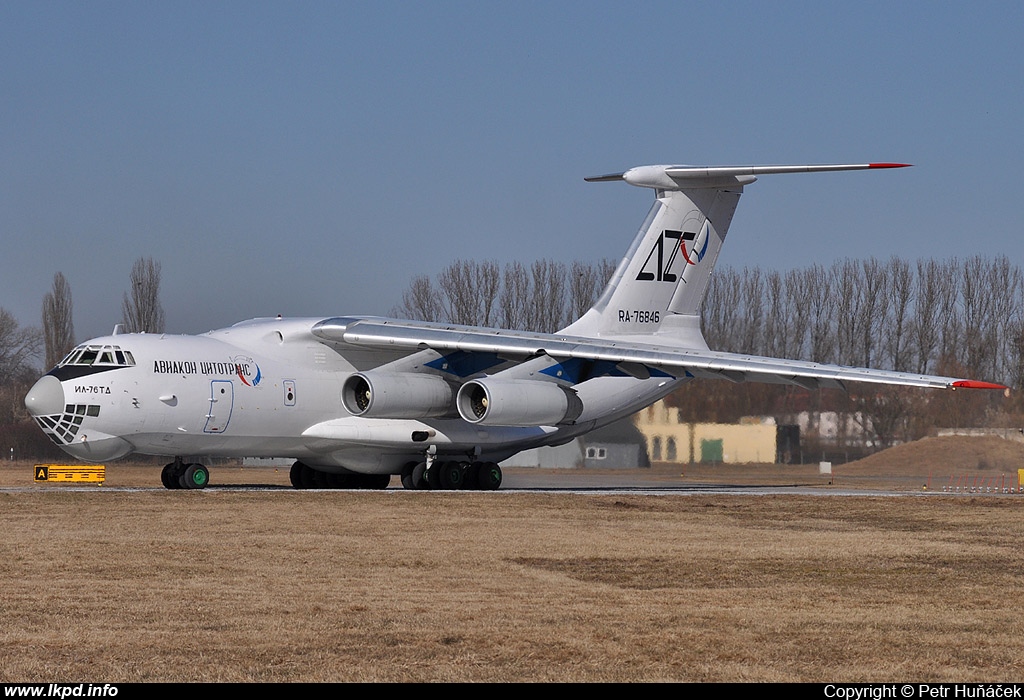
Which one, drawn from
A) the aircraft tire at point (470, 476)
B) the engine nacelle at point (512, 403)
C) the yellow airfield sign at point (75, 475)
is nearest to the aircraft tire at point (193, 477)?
the engine nacelle at point (512, 403)

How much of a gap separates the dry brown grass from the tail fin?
7.41 meters

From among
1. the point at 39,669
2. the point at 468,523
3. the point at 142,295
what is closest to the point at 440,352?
the point at 468,523

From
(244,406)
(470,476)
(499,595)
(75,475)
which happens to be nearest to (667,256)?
A: (470,476)

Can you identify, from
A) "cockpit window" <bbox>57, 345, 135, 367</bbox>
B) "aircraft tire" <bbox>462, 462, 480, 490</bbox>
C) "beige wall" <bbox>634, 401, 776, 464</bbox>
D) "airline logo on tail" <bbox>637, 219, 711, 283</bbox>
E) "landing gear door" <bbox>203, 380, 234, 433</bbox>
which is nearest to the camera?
"cockpit window" <bbox>57, 345, 135, 367</bbox>

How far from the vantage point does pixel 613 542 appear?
11656 mm

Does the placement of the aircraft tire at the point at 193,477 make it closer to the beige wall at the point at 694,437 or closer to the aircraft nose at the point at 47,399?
the aircraft nose at the point at 47,399

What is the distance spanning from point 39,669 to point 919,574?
6.40 m

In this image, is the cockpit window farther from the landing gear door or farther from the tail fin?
the tail fin

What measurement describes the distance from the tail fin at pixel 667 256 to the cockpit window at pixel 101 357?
7431mm

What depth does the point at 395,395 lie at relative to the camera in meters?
19.0

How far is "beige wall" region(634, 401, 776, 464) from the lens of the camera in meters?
24.4

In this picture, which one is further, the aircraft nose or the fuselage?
the fuselage

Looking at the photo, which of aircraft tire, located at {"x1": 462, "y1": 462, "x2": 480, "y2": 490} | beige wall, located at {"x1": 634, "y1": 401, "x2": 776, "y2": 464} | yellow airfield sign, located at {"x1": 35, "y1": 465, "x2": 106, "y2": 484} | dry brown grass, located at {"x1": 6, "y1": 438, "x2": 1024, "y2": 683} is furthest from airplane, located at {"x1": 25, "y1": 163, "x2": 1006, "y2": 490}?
yellow airfield sign, located at {"x1": 35, "y1": 465, "x2": 106, "y2": 484}

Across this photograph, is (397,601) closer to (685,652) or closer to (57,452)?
(685,652)
